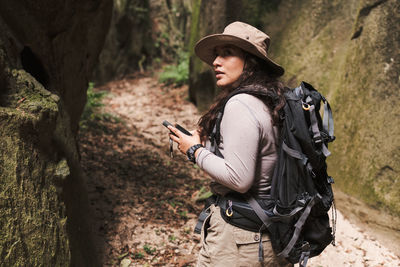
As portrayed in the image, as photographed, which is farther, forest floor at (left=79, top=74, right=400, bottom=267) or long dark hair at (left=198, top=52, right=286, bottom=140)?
forest floor at (left=79, top=74, right=400, bottom=267)

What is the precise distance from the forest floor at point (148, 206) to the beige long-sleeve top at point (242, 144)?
264cm

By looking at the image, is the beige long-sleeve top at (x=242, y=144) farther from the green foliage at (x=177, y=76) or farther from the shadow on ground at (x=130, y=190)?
the green foliage at (x=177, y=76)

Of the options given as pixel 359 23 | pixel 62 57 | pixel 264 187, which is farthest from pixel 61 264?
pixel 359 23

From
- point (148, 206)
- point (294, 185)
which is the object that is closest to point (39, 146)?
point (294, 185)

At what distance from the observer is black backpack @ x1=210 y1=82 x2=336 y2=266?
2.32 metres

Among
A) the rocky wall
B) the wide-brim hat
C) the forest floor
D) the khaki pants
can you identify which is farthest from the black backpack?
the forest floor

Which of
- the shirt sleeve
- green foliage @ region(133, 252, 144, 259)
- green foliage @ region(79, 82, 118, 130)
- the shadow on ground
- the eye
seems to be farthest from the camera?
green foliage @ region(79, 82, 118, 130)

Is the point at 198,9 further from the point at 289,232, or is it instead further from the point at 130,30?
the point at 289,232

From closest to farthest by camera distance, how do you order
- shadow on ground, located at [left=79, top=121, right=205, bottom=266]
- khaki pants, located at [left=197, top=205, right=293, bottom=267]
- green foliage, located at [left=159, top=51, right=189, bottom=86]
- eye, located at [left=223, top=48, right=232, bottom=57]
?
1. khaki pants, located at [left=197, top=205, right=293, bottom=267]
2. eye, located at [left=223, top=48, right=232, bottom=57]
3. shadow on ground, located at [left=79, top=121, right=205, bottom=266]
4. green foliage, located at [left=159, top=51, right=189, bottom=86]

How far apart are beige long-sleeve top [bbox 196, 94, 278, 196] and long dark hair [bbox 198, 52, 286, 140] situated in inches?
2.0

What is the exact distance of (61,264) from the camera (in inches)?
111

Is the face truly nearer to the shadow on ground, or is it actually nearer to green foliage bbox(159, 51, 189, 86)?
the shadow on ground

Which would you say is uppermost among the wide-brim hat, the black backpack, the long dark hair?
the wide-brim hat

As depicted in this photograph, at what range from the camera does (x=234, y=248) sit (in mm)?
2428
